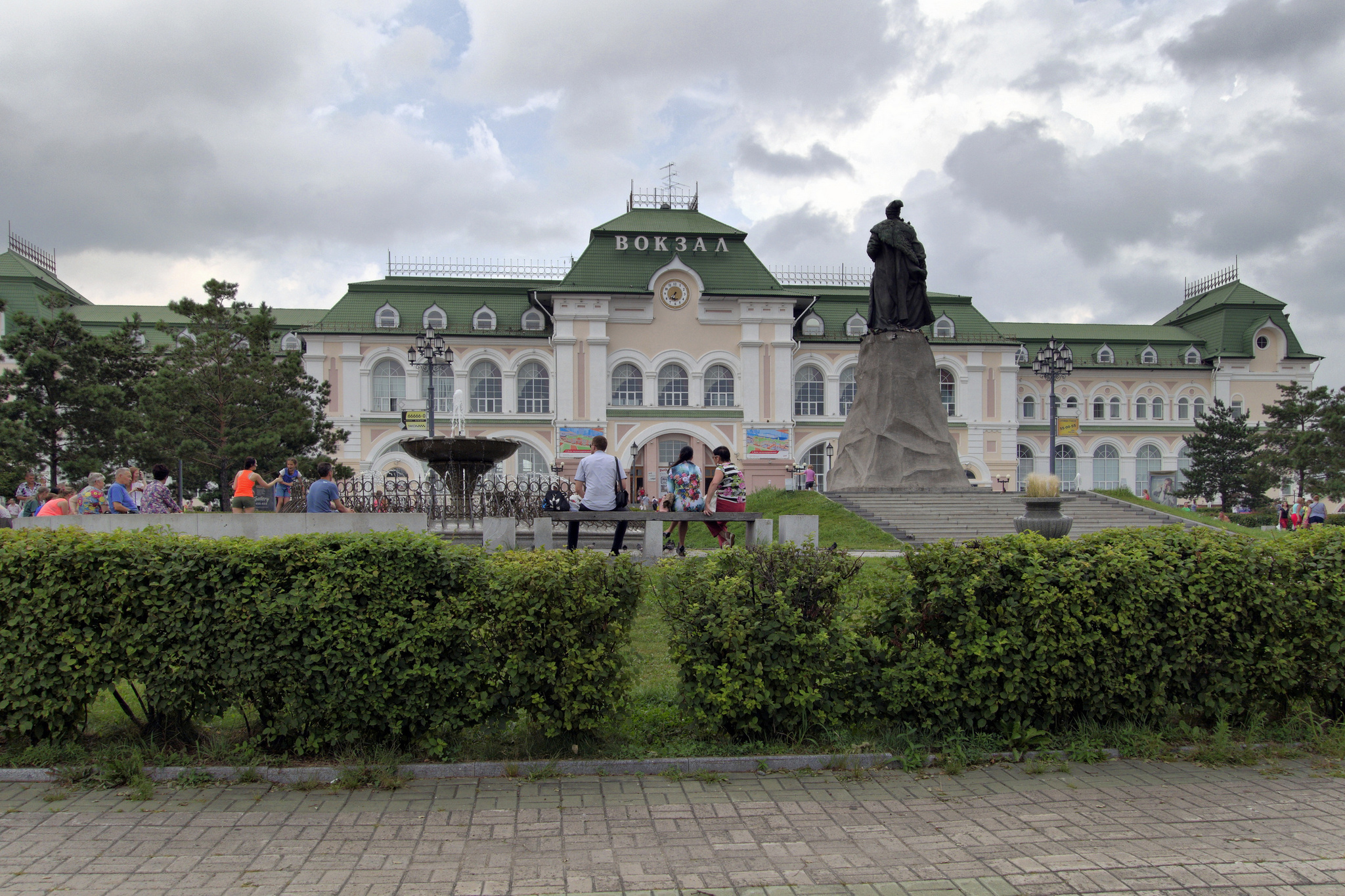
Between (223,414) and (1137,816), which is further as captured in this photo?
(223,414)

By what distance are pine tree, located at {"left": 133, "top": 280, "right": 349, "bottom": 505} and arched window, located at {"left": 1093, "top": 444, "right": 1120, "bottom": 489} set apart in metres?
43.5

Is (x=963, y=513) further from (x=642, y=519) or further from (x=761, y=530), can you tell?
(x=642, y=519)

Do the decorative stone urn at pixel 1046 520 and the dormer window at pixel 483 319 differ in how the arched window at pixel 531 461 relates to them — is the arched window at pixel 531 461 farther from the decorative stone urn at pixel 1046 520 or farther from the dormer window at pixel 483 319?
the decorative stone urn at pixel 1046 520

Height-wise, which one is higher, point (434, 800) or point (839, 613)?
point (839, 613)

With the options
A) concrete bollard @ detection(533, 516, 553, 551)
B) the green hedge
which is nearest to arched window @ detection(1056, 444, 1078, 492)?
concrete bollard @ detection(533, 516, 553, 551)

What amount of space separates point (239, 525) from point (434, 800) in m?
Answer: 7.21

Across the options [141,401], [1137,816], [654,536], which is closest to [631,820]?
[1137,816]

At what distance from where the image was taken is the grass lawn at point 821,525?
1500cm

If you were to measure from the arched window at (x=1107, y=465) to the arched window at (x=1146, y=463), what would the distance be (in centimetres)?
125

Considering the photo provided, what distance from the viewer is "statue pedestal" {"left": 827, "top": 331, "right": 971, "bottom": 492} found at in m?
18.2

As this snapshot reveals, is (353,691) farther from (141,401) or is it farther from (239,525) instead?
(141,401)

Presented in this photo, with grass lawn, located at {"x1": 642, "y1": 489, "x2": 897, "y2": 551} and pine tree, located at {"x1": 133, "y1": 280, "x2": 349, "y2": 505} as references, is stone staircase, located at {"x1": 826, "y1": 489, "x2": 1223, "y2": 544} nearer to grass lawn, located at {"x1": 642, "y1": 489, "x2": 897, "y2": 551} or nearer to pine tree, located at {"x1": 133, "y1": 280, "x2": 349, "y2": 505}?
grass lawn, located at {"x1": 642, "y1": 489, "x2": 897, "y2": 551}

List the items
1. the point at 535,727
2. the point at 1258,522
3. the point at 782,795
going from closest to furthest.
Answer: the point at 782,795 → the point at 535,727 → the point at 1258,522

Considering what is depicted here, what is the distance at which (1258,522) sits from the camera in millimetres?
34250
